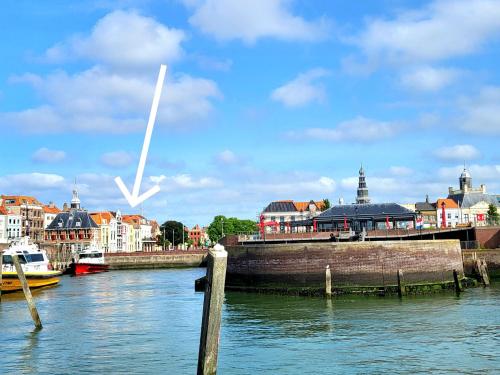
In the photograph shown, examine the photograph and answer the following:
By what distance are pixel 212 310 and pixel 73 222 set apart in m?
128

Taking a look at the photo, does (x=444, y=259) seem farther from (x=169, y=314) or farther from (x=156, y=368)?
(x=156, y=368)

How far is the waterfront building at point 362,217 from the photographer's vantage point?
93188 millimetres

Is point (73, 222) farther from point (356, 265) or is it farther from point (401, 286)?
point (401, 286)

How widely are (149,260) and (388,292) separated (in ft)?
243

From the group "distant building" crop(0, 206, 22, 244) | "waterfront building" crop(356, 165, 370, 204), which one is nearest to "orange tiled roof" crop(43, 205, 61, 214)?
"distant building" crop(0, 206, 22, 244)

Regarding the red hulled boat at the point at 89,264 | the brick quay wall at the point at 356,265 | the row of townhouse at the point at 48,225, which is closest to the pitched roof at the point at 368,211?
the red hulled boat at the point at 89,264

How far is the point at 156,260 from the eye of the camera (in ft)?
371

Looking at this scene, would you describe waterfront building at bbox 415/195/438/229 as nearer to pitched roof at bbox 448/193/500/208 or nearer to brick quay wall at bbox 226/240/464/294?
pitched roof at bbox 448/193/500/208

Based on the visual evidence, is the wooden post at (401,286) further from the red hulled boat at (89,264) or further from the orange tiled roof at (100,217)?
the orange tiled roof at (100,217)

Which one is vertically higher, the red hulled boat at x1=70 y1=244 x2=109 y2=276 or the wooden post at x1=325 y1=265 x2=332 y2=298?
the red hulled boat at x1=70 y1=244 x2=109 y2=276

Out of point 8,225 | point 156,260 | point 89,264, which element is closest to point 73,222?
point 8,225

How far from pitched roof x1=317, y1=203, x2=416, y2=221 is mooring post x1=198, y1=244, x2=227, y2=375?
264 ft

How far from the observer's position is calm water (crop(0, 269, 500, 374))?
2352 cm

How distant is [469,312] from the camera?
3506 cm
